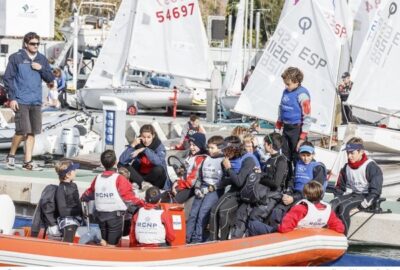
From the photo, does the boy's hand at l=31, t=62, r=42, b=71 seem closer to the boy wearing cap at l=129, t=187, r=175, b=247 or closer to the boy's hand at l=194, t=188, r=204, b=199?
the boy's hand at l=194, t=188, r=204, b=199

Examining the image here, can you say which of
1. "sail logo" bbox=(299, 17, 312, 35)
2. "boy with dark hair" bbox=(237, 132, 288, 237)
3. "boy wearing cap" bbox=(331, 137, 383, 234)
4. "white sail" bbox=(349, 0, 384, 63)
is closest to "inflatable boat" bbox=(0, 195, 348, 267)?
"boy with dark hair" bbox=(237, 132, 288, 237)

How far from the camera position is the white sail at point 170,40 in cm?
2453

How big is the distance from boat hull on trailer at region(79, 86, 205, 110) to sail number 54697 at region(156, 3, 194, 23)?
186 cm

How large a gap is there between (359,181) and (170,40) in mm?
13062

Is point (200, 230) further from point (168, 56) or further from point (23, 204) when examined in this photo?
point (168, 56)

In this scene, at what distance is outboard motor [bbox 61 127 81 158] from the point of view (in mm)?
17859

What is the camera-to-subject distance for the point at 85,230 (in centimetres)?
1166

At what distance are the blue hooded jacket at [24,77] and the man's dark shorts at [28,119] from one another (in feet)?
0.30

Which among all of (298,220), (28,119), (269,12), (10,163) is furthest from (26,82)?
(269,12)

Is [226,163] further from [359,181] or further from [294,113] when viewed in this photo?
[294,113]

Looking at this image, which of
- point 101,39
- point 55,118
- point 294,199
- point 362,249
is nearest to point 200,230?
point 294,199

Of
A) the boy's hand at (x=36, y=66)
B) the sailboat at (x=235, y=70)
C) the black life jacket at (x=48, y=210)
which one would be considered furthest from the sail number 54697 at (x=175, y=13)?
the black life jacket at (x=48, y=210)

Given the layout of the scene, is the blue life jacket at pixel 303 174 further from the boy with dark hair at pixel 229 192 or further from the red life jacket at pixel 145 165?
the red life jacket at pixel 145 165

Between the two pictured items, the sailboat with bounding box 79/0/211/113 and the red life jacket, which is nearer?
the red life jacket
